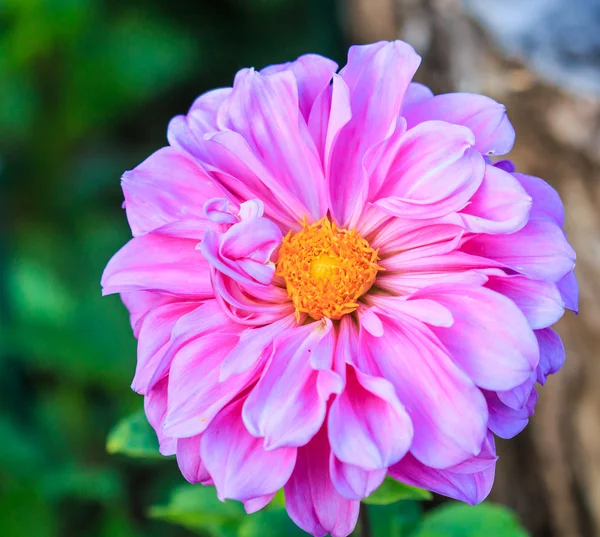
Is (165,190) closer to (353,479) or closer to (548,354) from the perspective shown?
(353,479)

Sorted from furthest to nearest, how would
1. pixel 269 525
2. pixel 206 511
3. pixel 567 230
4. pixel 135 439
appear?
pixel 567 230
pixel 206 511
pixel 269 525
pixel 135 439

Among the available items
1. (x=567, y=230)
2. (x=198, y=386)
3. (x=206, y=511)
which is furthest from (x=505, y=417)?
(x=567, y=230)

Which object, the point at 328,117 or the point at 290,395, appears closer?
the point at 290,395

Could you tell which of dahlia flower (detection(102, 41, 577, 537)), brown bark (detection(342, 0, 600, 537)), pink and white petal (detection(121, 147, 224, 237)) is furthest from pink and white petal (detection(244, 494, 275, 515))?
brown bark (detection(342, 0, 600, 537))

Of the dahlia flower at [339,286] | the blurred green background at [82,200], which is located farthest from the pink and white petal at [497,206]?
the blurred green background at [82,200]

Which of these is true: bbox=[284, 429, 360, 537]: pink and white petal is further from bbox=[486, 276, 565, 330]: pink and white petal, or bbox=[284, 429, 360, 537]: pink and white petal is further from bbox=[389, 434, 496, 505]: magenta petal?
bbox=[486, 276, 565, 330]: pink and white petal

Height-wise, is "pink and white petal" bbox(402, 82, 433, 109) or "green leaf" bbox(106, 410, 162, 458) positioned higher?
"pink and white petal" bbox(402, 82, 433, 109)

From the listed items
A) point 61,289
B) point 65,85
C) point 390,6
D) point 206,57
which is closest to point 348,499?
point 61,289
